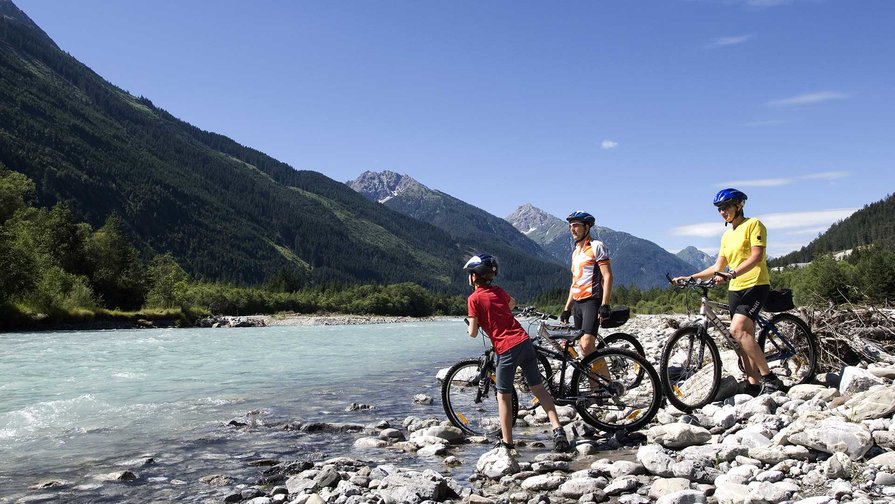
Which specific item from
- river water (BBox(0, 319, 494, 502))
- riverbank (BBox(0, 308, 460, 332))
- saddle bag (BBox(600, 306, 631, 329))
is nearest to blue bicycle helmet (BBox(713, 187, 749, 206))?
saddle bag (BBox(600, 306, 631, 329))

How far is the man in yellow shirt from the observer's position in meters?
8.77

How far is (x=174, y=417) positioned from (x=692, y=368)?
9881 mm

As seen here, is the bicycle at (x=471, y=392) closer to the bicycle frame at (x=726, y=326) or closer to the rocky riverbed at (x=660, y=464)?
the rocky riverbed at (x=660, y=464)

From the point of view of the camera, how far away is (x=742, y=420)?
8383mm

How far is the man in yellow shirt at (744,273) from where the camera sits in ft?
28.8

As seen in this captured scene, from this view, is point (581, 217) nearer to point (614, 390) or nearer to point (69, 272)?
point (614, 390)

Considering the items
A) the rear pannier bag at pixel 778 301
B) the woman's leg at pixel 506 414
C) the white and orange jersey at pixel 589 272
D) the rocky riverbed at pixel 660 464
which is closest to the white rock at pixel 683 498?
the rocky riverbed at pixel 660 464

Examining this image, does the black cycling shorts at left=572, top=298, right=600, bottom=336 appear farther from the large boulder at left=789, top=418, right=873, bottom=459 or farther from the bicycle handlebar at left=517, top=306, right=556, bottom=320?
the large boulder at left=789, top=418, right=873, bottom=459

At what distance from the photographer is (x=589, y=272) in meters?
9.29

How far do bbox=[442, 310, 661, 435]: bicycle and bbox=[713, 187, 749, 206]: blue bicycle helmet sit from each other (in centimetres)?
259

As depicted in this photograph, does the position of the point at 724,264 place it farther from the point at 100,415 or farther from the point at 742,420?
the point at 100,415

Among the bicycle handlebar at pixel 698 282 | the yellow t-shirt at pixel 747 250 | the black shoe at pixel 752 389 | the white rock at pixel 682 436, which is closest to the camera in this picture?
the white rock at pixel 682 436

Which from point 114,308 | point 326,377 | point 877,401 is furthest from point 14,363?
point 114,308

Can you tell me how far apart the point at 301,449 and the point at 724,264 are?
6.93 m
